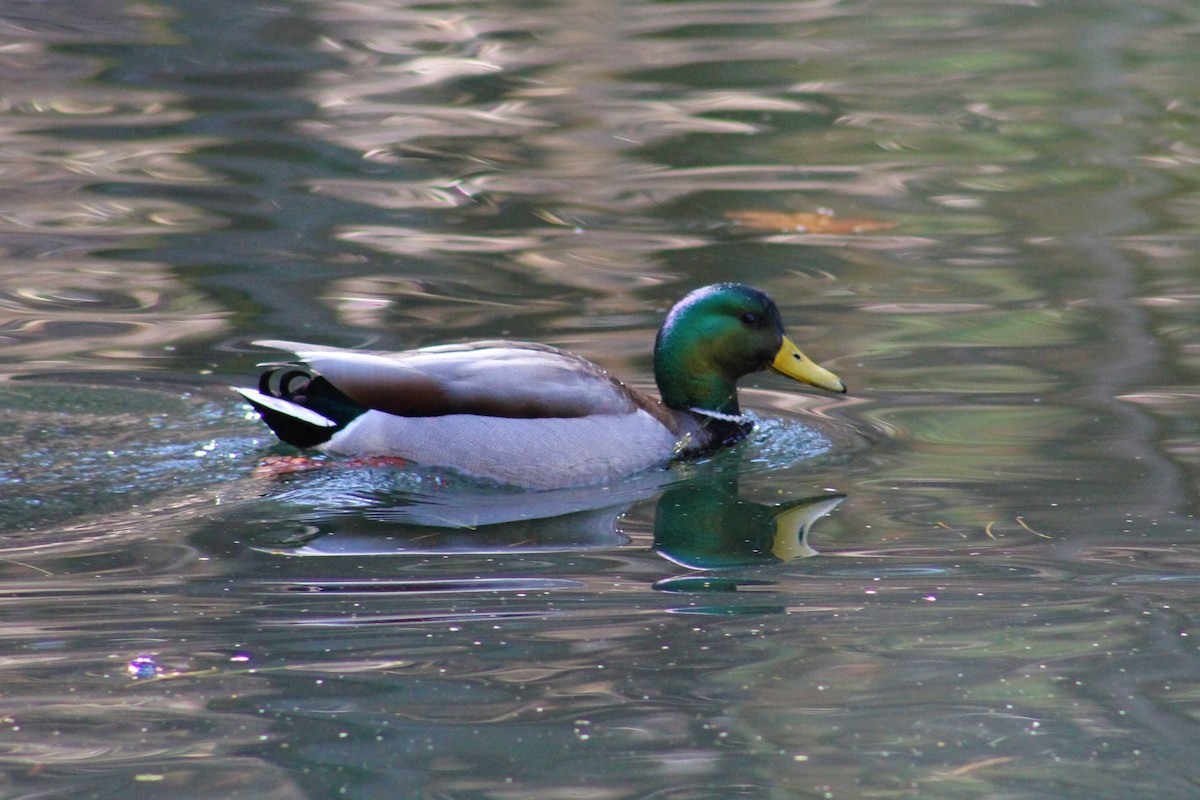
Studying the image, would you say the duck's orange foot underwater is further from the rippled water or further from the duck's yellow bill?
the duck's yellow bill

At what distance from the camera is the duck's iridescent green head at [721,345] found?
7.00 meters

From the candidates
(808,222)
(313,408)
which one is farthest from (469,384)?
(808,222)

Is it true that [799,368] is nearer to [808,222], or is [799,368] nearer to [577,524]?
[577,524]

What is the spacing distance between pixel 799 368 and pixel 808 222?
3382 mm

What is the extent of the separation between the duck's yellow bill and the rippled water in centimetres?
21

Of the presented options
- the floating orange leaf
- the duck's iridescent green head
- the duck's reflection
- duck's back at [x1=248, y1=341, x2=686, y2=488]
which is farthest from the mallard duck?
the floating orange leaf

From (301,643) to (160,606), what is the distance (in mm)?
574

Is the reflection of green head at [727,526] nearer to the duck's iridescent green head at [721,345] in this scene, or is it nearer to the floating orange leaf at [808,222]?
the duck's iridescent green head at [721,345]

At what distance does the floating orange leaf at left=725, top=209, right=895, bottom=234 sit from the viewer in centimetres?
1008

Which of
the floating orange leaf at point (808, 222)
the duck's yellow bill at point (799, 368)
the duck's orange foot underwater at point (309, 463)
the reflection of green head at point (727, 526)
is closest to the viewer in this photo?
the reflection of green head at point (727, 526)

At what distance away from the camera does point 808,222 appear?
10211 millimetres

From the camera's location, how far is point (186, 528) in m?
5.71

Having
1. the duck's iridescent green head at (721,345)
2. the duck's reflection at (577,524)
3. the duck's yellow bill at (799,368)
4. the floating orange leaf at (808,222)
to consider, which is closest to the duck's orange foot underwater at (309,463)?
the duck's reflection at (577,524)

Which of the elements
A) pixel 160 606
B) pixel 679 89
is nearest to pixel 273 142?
pixel 679 89
